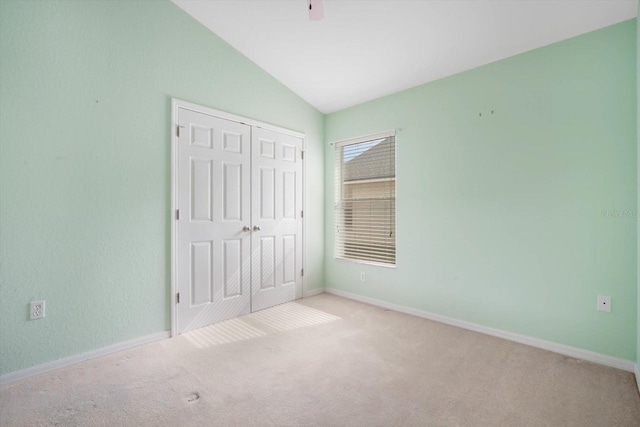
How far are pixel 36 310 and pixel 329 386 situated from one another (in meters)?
2.17

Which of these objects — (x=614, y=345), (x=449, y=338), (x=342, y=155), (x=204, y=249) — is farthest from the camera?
(x=342, y=155)

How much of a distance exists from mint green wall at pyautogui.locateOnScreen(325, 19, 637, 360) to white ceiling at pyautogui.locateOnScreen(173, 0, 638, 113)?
0.18 metres

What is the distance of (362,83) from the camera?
3.56 m

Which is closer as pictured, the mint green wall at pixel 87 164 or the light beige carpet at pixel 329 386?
the light beige carpet at pixel 329 386

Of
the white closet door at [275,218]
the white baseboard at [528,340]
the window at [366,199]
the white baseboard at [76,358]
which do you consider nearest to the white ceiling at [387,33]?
the window at [366,199]

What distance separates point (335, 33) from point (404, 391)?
299 centimetres

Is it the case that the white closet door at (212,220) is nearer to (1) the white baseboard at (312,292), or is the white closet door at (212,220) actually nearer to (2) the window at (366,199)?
(1) the white baseboard at (312,292)

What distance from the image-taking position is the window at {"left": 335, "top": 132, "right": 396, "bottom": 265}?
3727 millimetres

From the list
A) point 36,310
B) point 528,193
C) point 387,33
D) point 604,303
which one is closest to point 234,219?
point 36,310

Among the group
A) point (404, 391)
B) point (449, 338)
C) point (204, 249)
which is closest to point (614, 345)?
point (449, 338)

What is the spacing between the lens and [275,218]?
3.80 m

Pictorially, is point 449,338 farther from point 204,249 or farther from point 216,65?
point 216,65

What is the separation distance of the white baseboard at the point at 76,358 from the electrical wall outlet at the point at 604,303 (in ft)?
12.0

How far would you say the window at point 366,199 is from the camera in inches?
147
